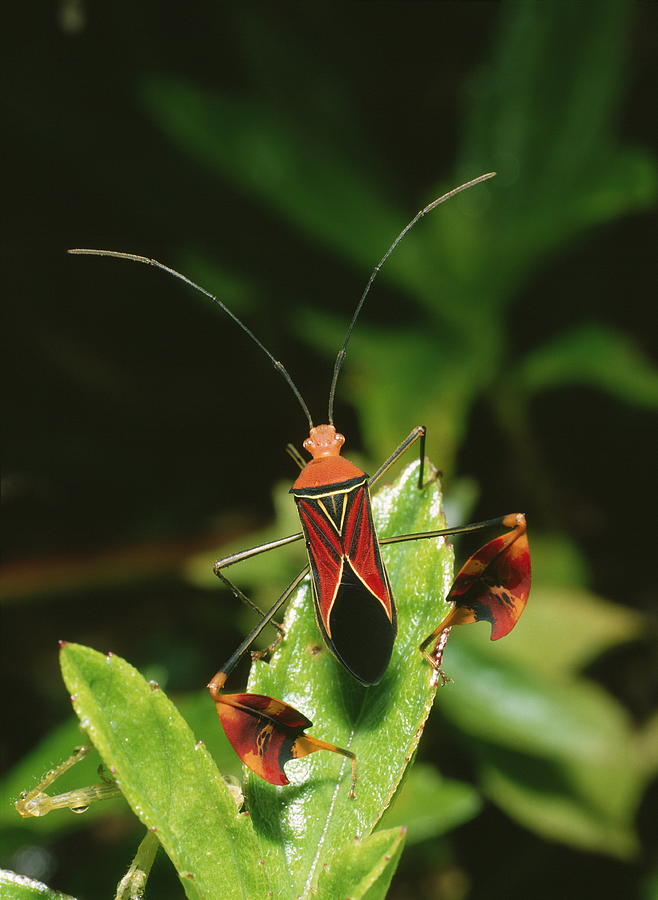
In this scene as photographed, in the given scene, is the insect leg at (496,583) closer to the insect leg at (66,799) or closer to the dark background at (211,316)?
the insect leg at (66,799)

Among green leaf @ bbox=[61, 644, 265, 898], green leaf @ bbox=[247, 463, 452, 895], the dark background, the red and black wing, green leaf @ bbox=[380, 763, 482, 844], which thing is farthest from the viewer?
the dark background

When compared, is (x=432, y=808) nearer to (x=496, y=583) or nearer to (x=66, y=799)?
(x=496, y=583)

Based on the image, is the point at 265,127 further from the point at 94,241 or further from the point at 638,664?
the point at 638,664

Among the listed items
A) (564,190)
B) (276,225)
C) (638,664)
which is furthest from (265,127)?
(638,664)

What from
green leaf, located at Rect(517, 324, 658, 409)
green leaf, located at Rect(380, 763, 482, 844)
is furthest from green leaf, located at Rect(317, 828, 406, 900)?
green leaf, located at Rect(517, 324, 658, 409)

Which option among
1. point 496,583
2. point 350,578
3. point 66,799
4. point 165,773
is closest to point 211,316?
point 350,578

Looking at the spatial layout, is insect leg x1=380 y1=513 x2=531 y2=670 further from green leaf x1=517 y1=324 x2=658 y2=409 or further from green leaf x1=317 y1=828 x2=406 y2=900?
green leaf x1=517 y1=324 x2=658 y2=409

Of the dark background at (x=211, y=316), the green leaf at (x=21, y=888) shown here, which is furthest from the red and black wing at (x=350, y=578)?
the dark background at (x=211, y=316)
